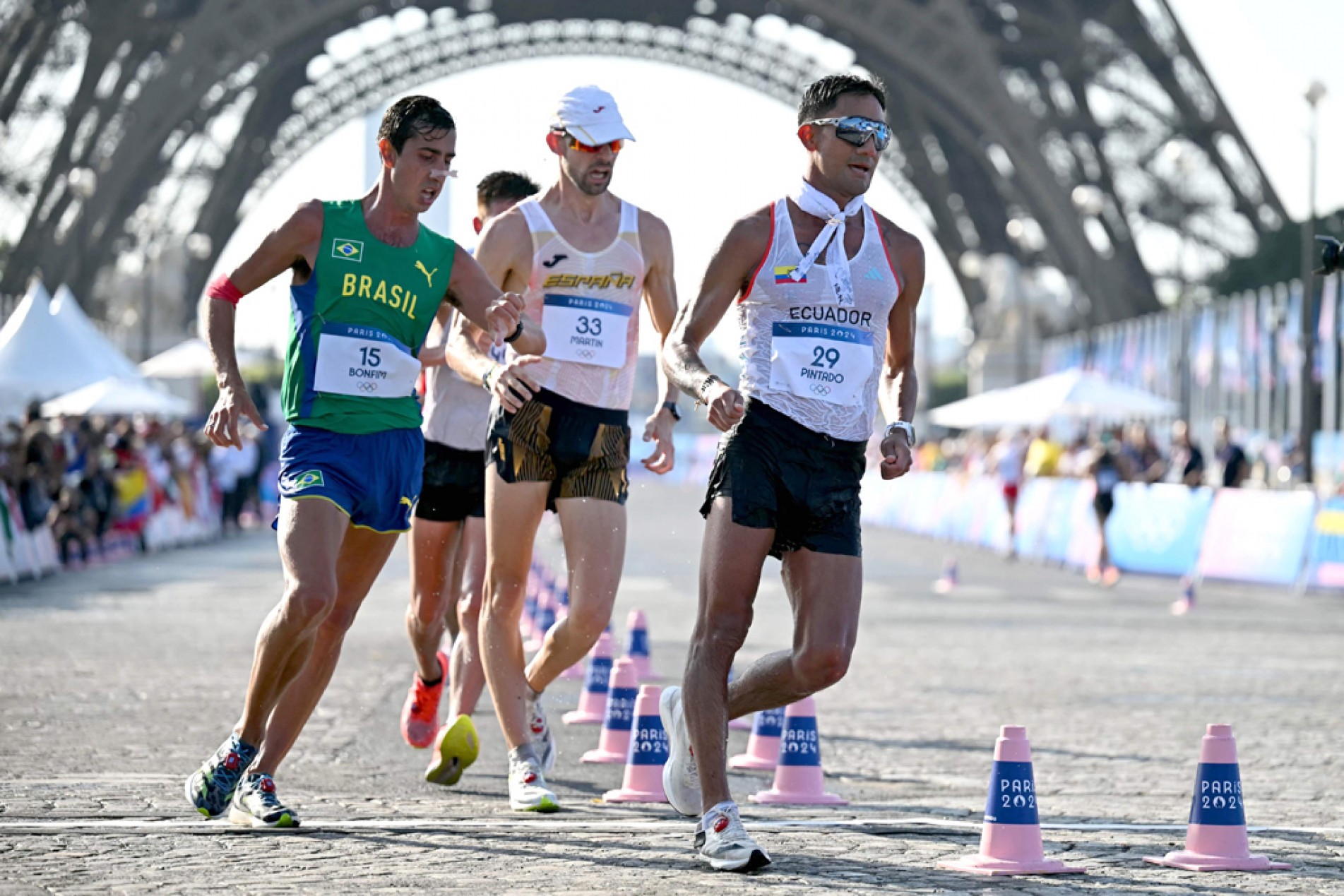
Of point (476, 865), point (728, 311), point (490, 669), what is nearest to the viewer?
point (476, 865)

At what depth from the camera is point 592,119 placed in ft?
21.4

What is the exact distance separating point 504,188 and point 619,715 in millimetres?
1880

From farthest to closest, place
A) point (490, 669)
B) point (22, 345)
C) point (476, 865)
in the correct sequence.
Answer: point (22, 345) → point (490, 669) → point (476, 865)

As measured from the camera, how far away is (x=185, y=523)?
29.2m

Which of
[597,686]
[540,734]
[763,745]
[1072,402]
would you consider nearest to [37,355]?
[1072,402]

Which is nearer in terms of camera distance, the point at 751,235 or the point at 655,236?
the point at 751,235

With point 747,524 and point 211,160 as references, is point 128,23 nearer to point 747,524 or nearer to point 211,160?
point 211,160

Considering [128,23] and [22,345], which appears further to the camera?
[128,23]

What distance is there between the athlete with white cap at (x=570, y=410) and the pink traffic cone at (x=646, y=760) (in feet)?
0.92

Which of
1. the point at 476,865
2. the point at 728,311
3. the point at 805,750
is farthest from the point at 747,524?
the point at 805,750

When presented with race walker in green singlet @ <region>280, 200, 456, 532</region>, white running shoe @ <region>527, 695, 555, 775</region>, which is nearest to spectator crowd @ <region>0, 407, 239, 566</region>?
white running shoe @ <region>527, 695, 555, 775</region>

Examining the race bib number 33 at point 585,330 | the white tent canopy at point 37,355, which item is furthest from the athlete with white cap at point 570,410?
the white tent canopy at point 37,355

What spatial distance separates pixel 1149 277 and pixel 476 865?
4261cm

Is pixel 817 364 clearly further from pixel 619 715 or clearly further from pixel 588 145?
pixel 619 715
